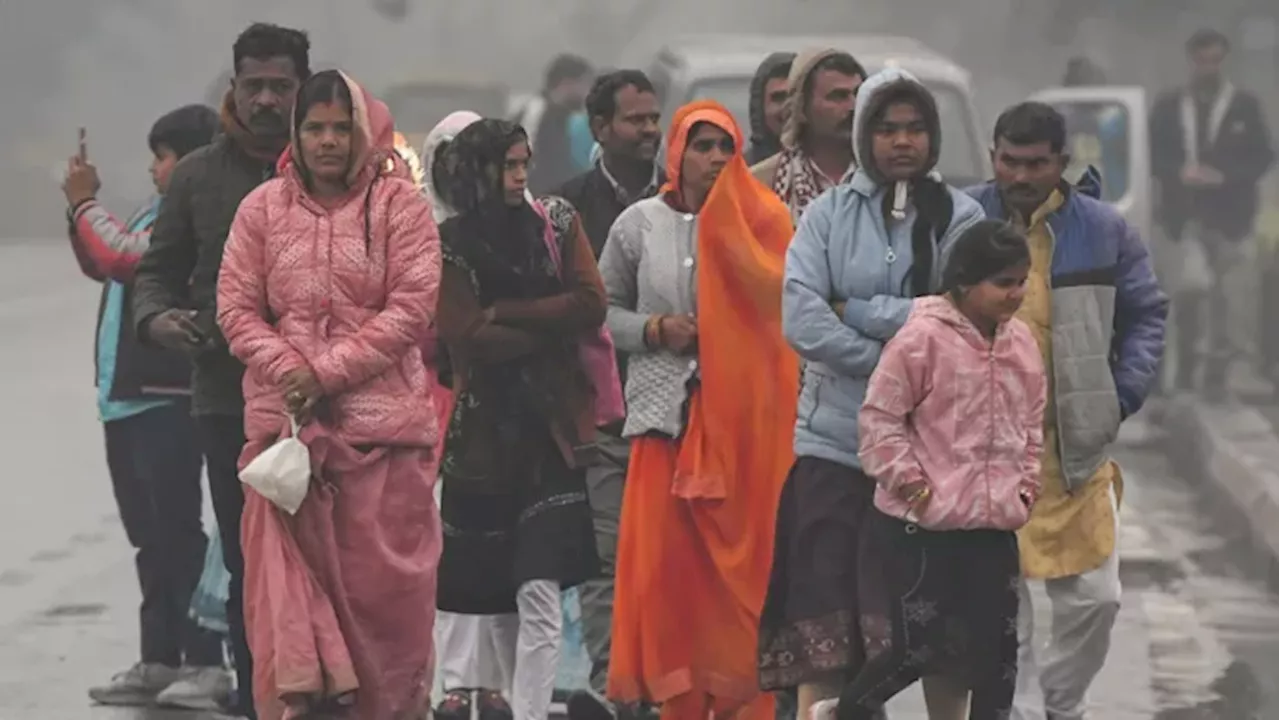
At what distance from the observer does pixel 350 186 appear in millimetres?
7195

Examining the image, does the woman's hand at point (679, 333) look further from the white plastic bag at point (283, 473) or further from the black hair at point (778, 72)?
the black hair at point (778, 72)

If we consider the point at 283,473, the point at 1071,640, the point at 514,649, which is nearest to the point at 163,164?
the point at 514,649

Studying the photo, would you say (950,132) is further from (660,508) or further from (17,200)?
(17,200)

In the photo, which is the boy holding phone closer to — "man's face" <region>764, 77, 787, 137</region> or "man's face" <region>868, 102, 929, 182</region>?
"man's face" <region>764, 77, 787, 137</region>

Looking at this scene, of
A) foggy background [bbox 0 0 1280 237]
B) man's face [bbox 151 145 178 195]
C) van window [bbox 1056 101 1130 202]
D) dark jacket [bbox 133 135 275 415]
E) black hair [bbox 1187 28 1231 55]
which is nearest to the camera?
dark jacket [bbox 133 135 275 415]

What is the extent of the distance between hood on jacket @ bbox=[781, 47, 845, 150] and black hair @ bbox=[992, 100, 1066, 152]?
504 millimetres

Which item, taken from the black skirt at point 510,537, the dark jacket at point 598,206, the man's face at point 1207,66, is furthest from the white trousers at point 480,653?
the man's face at point 1207,66

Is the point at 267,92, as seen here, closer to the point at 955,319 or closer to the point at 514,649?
the point at 514,649

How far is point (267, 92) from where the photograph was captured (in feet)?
24.9

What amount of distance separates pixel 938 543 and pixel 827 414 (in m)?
0.51

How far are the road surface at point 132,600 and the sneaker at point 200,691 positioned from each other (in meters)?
0.08

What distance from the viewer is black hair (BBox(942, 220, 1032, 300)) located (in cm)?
671

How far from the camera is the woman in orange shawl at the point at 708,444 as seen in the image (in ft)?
25.9

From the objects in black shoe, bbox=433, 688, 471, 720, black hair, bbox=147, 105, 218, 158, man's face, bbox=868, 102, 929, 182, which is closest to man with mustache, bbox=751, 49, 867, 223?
man's face, bbox=868, 102, 929, 182
